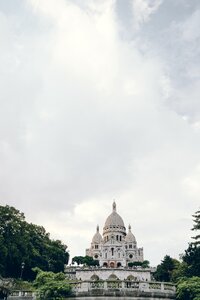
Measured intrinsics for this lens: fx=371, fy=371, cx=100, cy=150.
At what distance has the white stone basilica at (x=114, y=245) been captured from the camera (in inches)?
4296

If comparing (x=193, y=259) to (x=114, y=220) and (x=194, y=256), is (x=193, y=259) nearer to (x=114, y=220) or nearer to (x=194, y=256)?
(x=194, y=256)

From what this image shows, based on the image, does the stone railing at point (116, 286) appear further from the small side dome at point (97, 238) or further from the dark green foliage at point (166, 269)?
the small side dome at point (97, 238)

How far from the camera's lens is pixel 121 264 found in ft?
353

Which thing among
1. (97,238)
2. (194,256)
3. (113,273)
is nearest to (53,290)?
(194,256)

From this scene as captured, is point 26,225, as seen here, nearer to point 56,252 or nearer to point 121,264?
point 56,252

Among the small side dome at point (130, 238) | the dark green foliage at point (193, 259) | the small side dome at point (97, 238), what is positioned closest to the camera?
the dark green foliage at point (193, 259)

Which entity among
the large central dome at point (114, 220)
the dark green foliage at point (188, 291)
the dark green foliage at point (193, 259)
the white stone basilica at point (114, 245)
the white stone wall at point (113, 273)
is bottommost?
the dark green foliage at point (188, 291)

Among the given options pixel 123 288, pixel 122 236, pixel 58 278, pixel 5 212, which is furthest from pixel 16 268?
pixel 122 236

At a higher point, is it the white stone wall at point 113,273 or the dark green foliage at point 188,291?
the white stone wall at point 113,273

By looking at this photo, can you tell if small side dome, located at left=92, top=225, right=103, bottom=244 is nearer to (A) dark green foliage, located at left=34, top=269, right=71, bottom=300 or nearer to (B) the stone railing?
(A) dark green foliage, located at left=34, top=269, right=71, bottom=300

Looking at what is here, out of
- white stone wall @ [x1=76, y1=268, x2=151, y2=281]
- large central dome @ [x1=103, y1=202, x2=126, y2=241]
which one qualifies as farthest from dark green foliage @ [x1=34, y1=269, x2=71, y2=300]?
large central dome @ [x1=103, y1=202, x2=126, y2=241]

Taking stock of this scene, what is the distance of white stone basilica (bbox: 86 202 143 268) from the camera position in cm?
10912

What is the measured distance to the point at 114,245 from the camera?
368 ft

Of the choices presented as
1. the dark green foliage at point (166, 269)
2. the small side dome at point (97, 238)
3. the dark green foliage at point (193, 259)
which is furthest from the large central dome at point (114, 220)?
the dark green foliage at point (193, 259)
